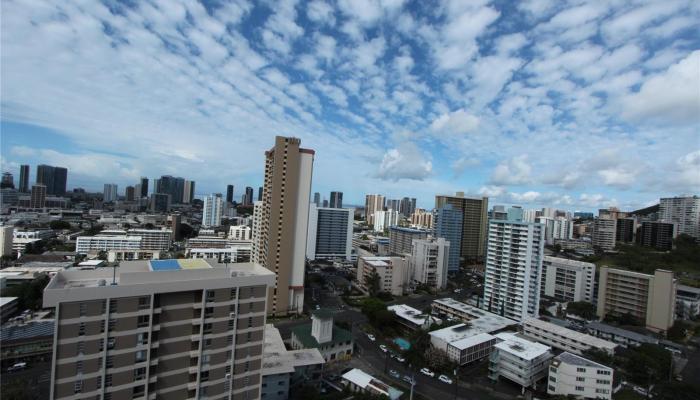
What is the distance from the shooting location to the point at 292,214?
60.3 ft

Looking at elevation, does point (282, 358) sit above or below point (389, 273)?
below

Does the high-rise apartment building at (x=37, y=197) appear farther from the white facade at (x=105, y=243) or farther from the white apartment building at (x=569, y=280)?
the white apartment building at (x=569, y=280)

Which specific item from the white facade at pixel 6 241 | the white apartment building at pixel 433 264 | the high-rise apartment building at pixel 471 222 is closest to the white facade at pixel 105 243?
the white facade at pixel 6 241

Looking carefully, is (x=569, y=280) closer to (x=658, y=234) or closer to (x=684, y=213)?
(x=658, y=234)

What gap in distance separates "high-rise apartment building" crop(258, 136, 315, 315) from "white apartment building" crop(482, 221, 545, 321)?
11296 millimetres

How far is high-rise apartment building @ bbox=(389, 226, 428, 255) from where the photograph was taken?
3353 centimetres

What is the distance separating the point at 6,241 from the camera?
89.7 feet

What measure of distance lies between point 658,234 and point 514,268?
33.5m

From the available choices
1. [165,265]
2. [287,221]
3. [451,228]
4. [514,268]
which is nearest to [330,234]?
[451,228]

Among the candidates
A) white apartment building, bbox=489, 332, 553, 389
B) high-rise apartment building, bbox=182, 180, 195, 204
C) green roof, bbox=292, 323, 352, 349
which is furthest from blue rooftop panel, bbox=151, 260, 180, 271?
high-rise apartment building, bbox=182, 180, 195, 204

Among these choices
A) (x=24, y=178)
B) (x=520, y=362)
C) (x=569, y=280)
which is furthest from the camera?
(x=24, y=178)

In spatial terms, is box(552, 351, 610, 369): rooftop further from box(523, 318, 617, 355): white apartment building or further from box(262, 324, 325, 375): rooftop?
box(262, 324, 325, 375): rooftop

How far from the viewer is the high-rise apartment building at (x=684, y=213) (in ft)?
135

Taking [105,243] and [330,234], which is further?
[330,234]
